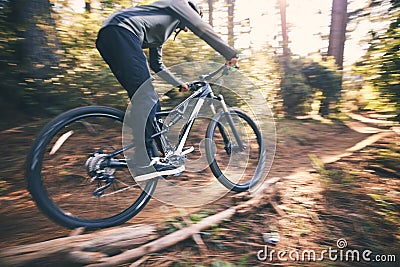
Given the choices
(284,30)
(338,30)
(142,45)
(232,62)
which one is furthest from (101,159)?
(284,30)

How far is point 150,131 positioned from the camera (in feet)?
8.50

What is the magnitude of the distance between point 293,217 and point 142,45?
2.00 metres

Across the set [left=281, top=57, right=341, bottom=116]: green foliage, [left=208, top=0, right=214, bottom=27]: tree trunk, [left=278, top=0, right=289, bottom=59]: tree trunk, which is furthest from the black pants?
[left=278, top=0, right=289, bottom=59]: tree trunk

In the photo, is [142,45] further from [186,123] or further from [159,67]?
[186,123]

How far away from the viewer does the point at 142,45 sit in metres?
2.62

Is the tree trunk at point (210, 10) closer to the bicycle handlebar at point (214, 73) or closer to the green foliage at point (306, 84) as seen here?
the green foliage at point (306, 84)

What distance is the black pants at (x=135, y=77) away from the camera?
7.82 ft

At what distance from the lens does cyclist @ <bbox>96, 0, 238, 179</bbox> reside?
239 cm

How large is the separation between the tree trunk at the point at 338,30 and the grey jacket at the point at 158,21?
6417mm

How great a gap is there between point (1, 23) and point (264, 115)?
4343mm

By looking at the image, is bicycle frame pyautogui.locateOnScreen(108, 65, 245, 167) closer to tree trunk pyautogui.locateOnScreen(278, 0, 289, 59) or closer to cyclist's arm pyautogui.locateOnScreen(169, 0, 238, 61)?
cyclist's arm pyautogui.locateOnScreen(169, 0, 238, 61)

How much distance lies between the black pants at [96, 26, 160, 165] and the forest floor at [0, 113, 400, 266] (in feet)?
2.22

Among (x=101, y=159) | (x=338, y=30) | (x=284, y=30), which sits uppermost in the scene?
(x=284, y=30)

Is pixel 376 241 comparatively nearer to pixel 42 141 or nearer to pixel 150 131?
pixel 150 131
